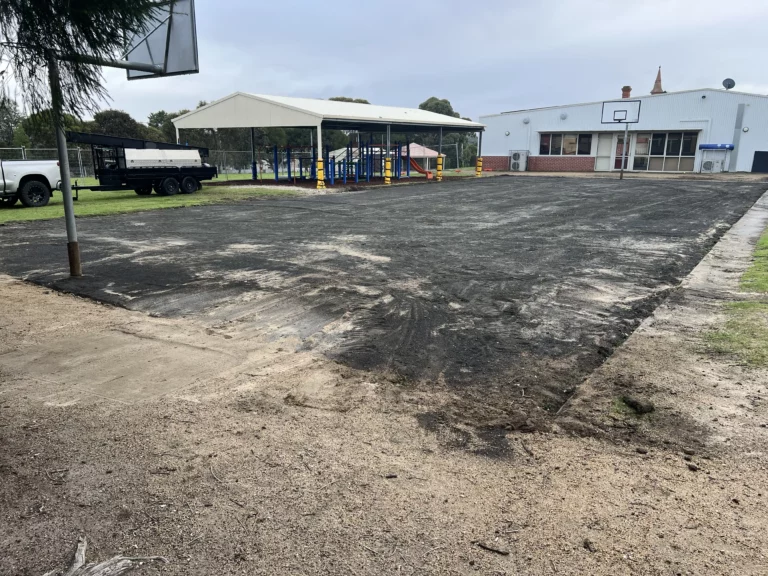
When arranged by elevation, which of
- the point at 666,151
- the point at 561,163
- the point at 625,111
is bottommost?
the point at 561,163

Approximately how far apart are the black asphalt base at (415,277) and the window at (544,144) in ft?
105

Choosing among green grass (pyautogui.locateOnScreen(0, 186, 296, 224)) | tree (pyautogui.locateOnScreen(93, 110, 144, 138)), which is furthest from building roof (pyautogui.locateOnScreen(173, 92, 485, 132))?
tree (pyautogui.locateOnScreen(93, 110, 144, 138))

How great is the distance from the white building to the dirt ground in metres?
A: 42.1

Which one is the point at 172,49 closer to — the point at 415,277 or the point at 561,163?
the point at 415,277

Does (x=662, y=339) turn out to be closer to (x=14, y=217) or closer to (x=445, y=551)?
(x=445, y=551)

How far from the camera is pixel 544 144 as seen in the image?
4691 cm

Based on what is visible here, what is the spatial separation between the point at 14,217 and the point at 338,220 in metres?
9.29

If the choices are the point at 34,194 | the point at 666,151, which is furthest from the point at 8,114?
the point at 666,151

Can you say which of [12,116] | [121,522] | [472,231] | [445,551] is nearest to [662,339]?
[445,551]

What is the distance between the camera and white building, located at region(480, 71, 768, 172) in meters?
38.8

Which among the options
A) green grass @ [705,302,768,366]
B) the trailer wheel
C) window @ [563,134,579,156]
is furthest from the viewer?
window @ [563,134,579,156]

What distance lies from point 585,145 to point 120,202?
36877 mm

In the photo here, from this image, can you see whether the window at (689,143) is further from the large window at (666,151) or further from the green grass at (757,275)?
the green grass at (757,275)

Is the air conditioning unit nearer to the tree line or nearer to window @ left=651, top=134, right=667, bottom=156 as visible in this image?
window @ left=651, top=134, right=667, bottom=156
